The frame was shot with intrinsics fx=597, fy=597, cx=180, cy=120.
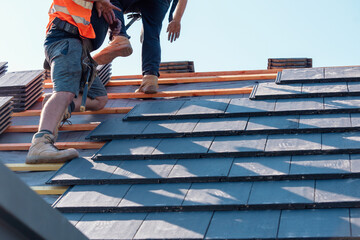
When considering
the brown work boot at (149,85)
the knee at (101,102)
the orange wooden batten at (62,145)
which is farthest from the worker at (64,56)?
the brown work boot at (149,85)

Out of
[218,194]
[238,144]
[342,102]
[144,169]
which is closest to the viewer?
[218,194]

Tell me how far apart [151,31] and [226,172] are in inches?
104

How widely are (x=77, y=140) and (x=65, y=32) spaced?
3.12 feet

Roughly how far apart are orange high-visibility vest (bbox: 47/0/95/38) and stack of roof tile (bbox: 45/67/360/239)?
0.84m

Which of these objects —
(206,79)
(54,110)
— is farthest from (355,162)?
(206,79)

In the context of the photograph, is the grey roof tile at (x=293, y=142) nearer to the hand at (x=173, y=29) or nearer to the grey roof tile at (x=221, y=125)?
the grey roof tile at (x=221, y=125)

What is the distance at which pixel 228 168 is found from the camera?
4.03m

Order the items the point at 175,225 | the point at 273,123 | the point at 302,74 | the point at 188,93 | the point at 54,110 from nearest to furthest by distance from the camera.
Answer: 1. the point at 175,225
2. the point at 273,123
3. the point at 54,110
4. the point at 302,74
5. the point at 188,93

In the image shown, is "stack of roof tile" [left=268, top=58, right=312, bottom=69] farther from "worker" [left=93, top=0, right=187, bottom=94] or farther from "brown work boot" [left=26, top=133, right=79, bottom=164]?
"brown work boot" [left=26, top=133, right=79, bottom=164]

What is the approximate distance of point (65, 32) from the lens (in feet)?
17.1

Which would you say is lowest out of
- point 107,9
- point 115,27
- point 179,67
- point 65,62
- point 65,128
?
point 179,67

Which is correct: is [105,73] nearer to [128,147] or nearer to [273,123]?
[128,147]

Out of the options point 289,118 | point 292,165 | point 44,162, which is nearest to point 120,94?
point 44,162

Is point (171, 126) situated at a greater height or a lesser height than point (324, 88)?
lesser
